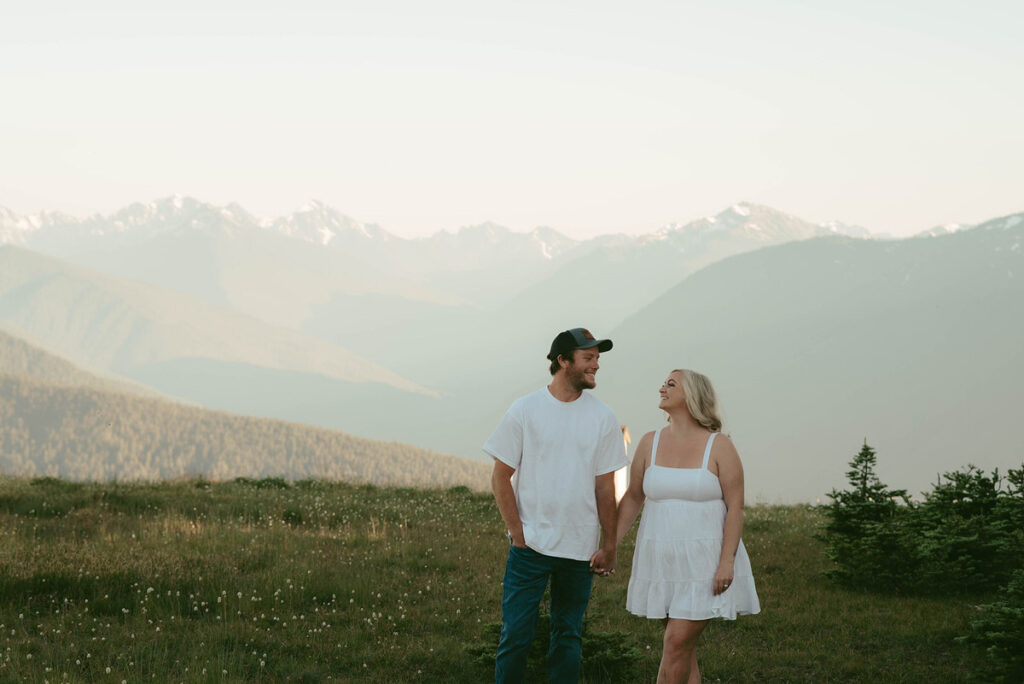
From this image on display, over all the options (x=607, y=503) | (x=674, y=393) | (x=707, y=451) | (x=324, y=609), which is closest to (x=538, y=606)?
(x=607, y=503)

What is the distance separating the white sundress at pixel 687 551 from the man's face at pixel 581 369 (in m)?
Result: 0.78

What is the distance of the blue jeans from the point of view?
5945 mm

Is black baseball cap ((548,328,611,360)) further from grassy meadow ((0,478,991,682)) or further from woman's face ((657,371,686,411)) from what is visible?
grassy meadow ((0,478,991,682))

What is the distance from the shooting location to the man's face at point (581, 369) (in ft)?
19.6

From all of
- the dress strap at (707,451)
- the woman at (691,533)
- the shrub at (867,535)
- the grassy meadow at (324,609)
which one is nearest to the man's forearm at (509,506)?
the woman at (691,533)

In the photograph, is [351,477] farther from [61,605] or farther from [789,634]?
[789,634]

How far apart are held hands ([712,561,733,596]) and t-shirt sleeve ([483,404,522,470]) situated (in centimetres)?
152

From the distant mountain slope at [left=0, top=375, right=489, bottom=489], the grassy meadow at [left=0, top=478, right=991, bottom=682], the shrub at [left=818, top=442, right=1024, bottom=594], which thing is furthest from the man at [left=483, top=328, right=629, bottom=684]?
the distant mountain slope at [left=0, top=375, right=489, bottom=489]

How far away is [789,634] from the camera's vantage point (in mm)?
9633

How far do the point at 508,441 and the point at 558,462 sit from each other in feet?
1.18

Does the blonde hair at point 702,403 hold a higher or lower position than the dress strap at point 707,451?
higher

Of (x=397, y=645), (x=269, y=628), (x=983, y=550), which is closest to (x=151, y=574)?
(x=269, y=628)

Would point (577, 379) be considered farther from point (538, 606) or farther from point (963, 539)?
point (963, 539)

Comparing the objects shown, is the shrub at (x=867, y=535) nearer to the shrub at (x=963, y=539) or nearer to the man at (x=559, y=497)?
the shrub at (x=963, y=539)
